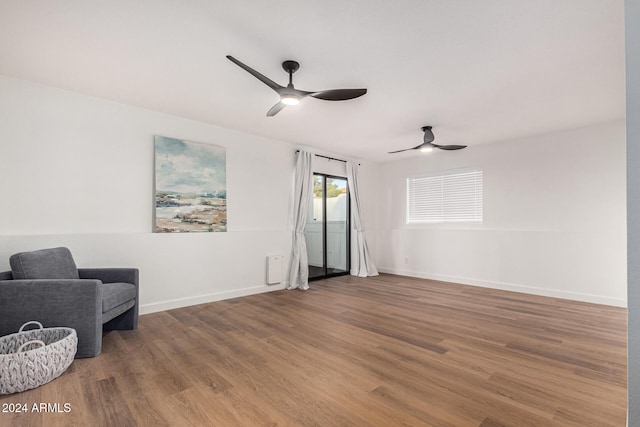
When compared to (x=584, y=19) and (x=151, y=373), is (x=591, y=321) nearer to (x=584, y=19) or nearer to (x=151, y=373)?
(x=584, y=19)

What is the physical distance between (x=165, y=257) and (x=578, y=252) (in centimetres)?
596

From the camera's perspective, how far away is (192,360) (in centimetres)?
247

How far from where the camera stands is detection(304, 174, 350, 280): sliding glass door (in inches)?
239

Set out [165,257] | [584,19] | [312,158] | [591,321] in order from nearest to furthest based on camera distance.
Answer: [584,19] < [591,321] < [165,257] < [312,158]

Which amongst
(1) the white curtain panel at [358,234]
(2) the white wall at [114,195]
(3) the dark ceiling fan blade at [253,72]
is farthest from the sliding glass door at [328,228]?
(3) the dark ceiling fan blade at [253,72]

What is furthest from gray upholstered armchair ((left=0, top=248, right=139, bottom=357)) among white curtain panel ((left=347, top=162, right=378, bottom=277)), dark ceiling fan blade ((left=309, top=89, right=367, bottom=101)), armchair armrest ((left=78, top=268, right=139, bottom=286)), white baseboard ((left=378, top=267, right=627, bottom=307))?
white baseboard ((left=378, top=267, right=627, bottom=307))

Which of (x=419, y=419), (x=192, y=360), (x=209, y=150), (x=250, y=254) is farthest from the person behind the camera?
(x=250, y=254)

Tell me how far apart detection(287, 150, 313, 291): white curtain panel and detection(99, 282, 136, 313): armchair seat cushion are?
2.63 m

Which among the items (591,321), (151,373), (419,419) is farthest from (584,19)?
(151,373)

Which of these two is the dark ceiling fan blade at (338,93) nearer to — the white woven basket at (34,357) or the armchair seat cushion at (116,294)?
the armchair seat cushion at (116,294)

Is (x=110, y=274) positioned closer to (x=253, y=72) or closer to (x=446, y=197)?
(x=253, y=72)

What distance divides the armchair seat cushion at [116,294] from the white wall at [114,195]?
0.65 meters

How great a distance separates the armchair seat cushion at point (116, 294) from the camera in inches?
105

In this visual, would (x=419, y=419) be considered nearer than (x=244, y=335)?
Yes
